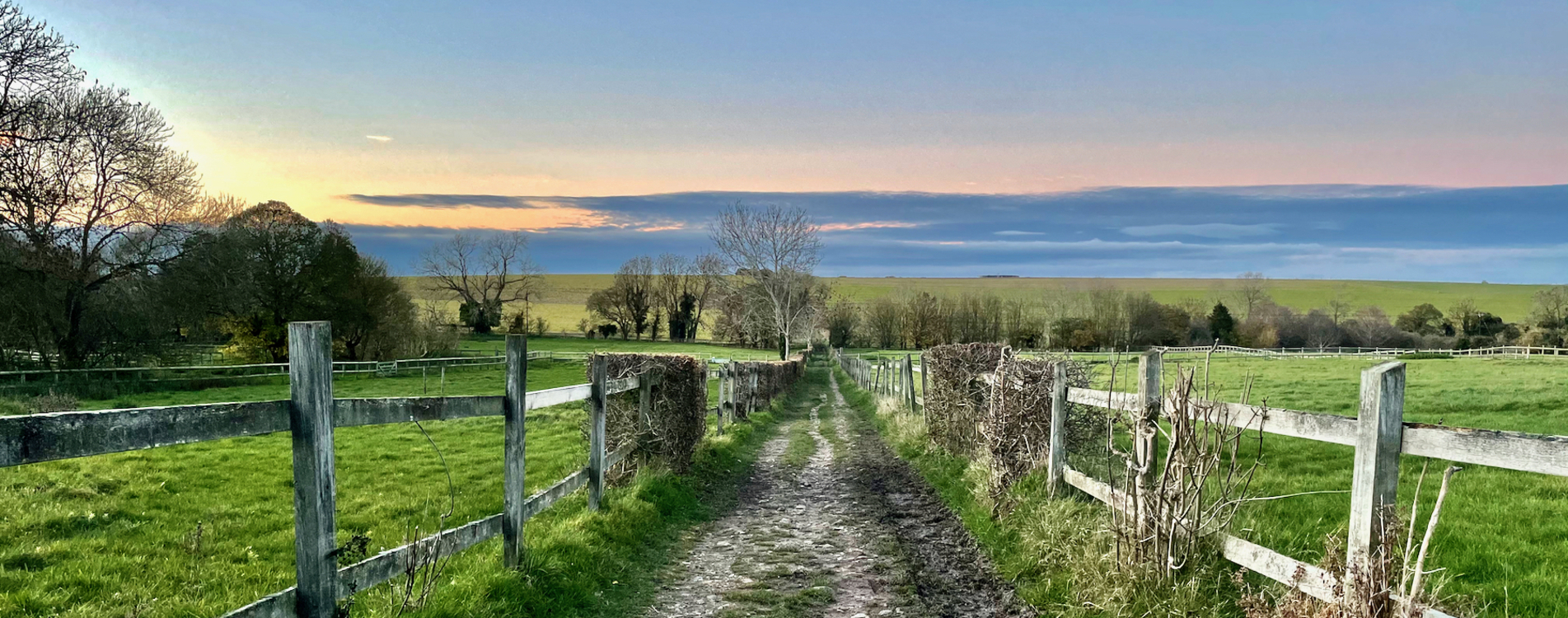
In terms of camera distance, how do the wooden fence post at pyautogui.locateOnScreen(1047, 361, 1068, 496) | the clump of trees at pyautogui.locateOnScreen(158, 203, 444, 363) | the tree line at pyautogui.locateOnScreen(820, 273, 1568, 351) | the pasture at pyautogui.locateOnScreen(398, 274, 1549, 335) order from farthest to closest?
1. the pasture at pyautogui.locateOnScreen(398, 274, 1549, 335)
2. the tree line at pyautogui.locateOnScreen(820, 273, 1568, 351)
3. the clump of trees at pyautogui.locateOnScreen(158, 203, 444, 363)
4. the wooden fence post at pyautogui.locateOnScreen(1047, 361, 1068, 496)

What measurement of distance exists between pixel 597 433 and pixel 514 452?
2186mm

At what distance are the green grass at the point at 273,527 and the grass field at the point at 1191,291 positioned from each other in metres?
64.7

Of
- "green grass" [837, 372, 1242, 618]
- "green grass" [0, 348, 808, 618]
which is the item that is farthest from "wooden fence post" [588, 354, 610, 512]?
"green grass" [837, 372, 1242, 618]

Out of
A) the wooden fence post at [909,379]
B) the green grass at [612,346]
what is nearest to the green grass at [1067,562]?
the wooden fence post at [909,379]

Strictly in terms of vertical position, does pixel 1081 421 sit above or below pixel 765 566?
above

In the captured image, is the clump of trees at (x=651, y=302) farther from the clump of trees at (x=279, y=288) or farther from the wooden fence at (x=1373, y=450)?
the wooden fence at (x=1373, y=450)

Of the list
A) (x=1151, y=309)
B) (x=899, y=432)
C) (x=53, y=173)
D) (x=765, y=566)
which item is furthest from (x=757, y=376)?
(x=1151, y=309)

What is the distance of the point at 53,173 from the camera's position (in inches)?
1025

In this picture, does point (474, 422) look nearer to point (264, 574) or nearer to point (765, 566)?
point (264, 574)

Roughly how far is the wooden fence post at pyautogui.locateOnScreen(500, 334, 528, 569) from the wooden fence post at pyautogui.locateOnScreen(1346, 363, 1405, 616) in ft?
16.4

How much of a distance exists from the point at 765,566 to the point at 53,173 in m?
30.9

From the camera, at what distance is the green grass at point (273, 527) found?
580 cm

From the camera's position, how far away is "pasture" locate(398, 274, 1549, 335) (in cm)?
9594

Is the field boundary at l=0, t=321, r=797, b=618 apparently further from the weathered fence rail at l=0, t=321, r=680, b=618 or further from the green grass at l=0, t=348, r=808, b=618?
the green grass at l=0, t=348, r=808, b=618
